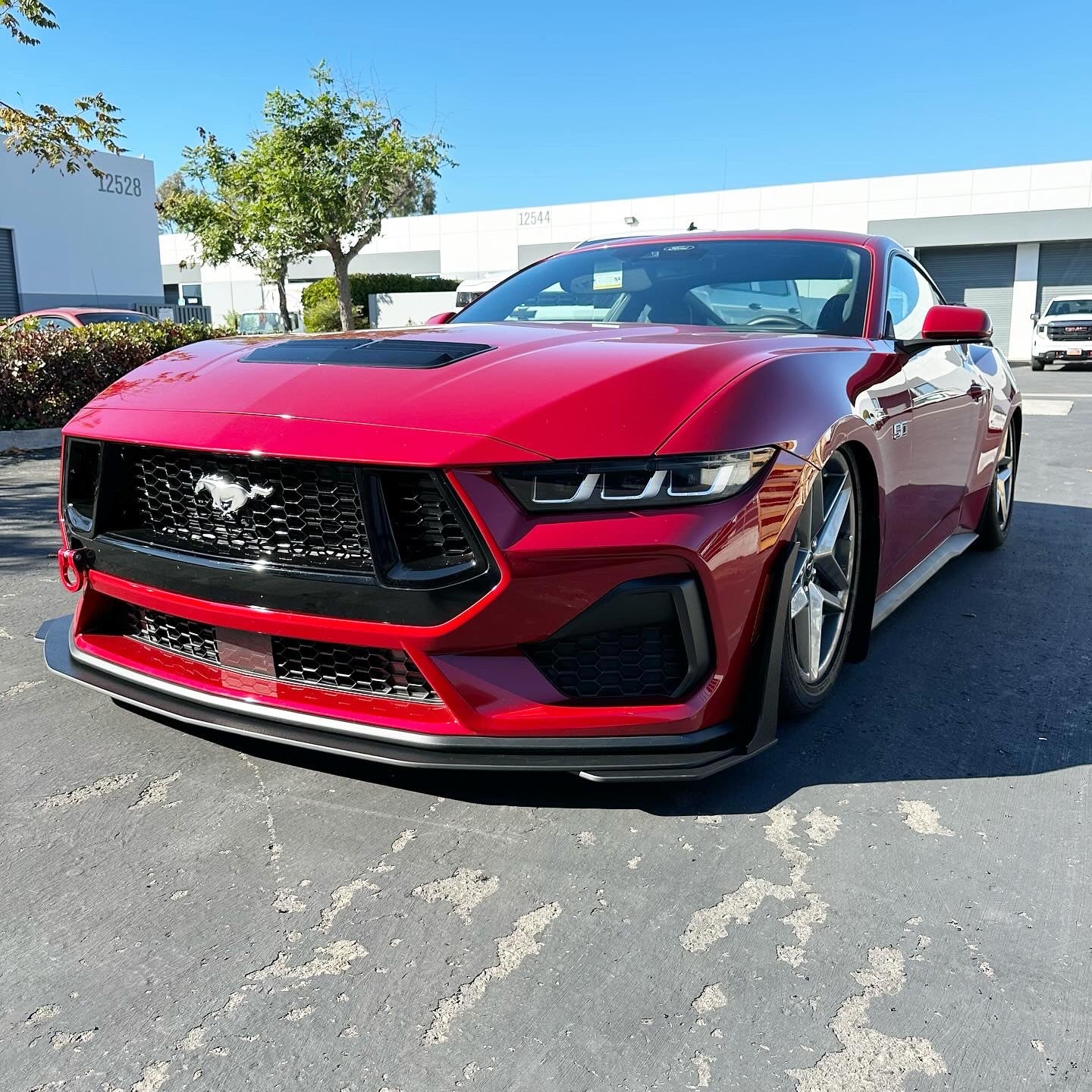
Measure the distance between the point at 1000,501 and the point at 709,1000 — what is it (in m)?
4.06

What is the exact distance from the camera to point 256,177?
25.0 meters

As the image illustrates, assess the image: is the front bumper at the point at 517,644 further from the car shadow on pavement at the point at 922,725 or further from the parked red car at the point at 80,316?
the parked red car at the point at 80,316

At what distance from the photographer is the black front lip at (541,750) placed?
2.16 meters

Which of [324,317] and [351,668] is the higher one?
[324,317]

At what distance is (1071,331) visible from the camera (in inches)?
931

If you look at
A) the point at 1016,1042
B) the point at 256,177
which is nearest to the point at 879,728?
the point at 1016,1042

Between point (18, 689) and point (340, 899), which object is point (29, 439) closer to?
point (18, 689)

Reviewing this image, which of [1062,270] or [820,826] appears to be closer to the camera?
[820,826]

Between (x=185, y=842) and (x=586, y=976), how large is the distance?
3.22 feet

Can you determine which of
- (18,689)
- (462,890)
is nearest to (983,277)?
(18,689)

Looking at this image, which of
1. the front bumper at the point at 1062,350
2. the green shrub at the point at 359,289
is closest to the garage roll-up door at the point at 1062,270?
the front bumper at the point at 1062,350

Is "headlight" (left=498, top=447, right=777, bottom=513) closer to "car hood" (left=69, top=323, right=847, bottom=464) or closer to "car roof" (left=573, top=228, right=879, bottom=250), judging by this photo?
"car hood" (left=69, top=323, right=847, bottom=464)

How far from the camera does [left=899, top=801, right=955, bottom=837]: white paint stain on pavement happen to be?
7.79 feet

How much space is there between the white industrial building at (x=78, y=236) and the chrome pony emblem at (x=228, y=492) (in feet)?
80.2
